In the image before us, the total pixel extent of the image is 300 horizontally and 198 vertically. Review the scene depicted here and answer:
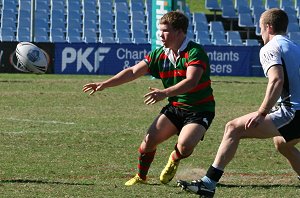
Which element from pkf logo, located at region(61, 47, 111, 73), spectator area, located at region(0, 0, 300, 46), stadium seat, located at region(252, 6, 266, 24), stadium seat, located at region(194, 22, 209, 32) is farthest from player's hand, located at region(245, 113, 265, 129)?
stadium seat, located at region(252, 6, 266, 24)

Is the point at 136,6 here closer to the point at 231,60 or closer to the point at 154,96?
the point at 231,60

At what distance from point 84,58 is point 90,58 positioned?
0.71ft

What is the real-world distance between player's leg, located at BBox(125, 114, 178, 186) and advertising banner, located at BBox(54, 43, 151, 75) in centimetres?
2162

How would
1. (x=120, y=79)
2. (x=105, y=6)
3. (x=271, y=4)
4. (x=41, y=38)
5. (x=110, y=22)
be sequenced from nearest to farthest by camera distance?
(x=120, y=79) → (x=41, y=38) → (x=110, y=22) → (x=105, y=6) → (x=271, y=4)

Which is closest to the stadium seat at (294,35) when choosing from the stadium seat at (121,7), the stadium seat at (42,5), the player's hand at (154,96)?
the stadium seat at (121,7)

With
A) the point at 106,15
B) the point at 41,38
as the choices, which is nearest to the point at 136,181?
the point at 41,38

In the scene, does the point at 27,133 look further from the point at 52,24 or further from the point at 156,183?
the point at 52,24

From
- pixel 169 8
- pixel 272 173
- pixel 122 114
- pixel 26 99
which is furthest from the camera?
pixel 169 8

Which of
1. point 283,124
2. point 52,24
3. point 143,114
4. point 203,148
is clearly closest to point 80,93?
point 143,114

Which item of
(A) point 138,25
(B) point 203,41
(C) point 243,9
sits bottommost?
(B) point 203,41

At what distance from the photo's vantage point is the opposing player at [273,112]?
8.38 m

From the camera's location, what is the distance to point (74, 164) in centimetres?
1150

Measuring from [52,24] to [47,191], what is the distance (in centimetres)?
3089

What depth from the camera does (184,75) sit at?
9695mm
